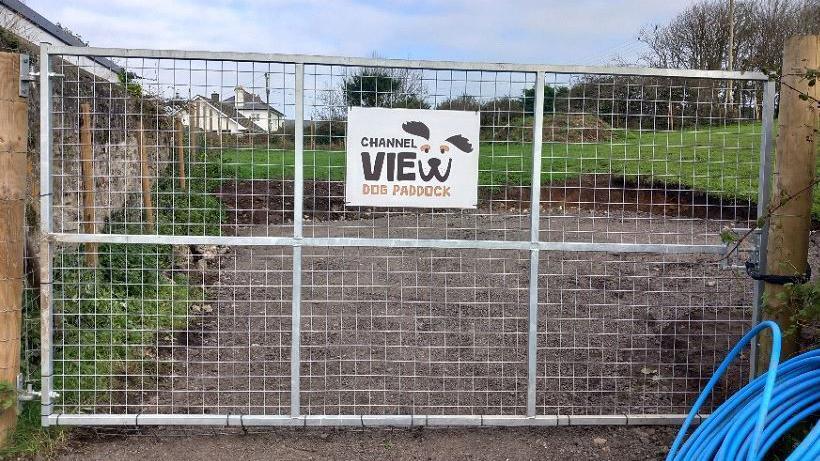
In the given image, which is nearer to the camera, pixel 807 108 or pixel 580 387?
pixel 807 108

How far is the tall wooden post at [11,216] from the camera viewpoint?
3986 mm

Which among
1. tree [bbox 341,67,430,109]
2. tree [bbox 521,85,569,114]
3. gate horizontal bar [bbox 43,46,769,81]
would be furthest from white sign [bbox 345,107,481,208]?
tree [bbox 521,85,569,114]

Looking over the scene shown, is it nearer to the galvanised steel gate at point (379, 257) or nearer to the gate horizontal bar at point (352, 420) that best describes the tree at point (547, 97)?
the galvanised steel gate at point (379, 257)

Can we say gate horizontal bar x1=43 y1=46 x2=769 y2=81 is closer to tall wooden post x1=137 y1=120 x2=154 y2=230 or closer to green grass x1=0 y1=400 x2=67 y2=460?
tall wooden post x1=137 y1=120 x2=154 y2=230

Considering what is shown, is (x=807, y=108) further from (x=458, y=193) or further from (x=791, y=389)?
(x=458, y=193)

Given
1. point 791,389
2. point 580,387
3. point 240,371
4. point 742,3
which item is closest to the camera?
point 791,389

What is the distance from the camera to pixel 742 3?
34.8 metres

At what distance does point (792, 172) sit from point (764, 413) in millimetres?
1752

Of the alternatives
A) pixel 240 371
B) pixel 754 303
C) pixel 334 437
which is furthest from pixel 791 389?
pixel 240 371

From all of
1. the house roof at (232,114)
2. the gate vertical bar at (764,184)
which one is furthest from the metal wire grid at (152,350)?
the gate vertical bar at (764,184)

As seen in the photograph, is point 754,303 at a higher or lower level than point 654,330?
higher

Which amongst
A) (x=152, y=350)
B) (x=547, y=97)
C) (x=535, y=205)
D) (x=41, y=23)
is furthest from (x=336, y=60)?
(x=41, y=23)

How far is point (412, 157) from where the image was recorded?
4.14 m

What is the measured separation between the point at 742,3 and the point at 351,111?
37011mm
